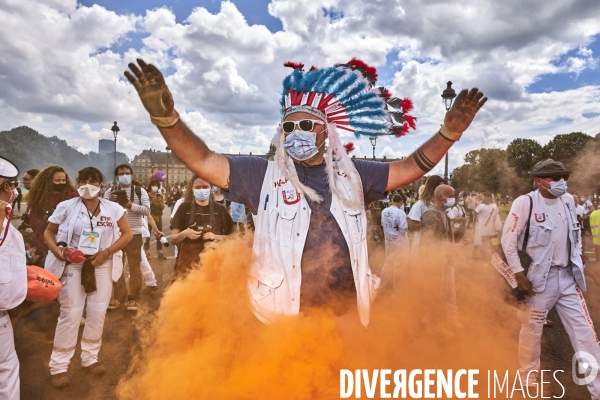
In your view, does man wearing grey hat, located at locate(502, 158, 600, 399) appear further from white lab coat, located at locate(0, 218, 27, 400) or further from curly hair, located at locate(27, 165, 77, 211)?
curly hair, located at locate(27, 165, 77, 211)

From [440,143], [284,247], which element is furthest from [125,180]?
[440,143]

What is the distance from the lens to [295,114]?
2.57 m

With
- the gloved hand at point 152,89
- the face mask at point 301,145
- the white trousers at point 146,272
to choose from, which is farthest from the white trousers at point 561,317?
the white trousers at point 146,272

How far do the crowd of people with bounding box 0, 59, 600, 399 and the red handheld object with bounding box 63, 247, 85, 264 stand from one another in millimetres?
66

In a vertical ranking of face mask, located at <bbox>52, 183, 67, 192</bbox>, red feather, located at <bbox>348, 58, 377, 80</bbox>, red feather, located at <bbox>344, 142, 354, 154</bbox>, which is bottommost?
face mask, located at <bbox>52, 183, 67, 192</bbox>

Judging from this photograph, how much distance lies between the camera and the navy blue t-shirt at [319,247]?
93.4 inches

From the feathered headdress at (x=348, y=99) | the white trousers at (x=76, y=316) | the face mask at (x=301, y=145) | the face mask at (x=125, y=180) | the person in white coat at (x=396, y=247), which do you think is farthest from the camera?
the person in white coat at (x=396, y=247)

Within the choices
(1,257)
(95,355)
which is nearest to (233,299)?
(1,257)

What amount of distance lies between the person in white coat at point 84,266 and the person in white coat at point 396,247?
4577 mm

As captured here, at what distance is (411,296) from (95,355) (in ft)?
15.2

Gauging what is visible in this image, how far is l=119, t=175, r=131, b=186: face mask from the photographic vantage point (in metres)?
6.66

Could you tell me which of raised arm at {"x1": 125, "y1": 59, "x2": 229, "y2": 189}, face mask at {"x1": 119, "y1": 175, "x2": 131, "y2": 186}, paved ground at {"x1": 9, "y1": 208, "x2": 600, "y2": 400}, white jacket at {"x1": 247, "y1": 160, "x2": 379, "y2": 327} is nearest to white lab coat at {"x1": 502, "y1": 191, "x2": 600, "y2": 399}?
paved ground at {"x1": 9, "y1": 208, "x2": 600, "y2": 400}

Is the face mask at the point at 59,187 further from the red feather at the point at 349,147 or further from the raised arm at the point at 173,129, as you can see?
the red feather at the point at 349,147

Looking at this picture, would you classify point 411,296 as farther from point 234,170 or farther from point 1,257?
point 1,257
